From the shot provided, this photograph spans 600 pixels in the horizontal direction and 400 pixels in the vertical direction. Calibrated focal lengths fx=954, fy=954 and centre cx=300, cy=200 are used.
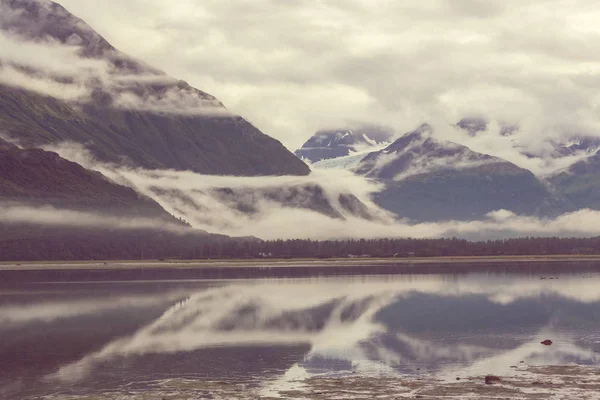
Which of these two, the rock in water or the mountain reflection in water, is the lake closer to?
the mountain reflection in water

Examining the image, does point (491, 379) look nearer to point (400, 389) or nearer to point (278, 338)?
point (400, 389)

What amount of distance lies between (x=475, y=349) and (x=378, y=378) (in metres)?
24.0

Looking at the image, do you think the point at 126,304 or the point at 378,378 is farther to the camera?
the point at 126,304

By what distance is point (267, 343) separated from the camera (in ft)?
397

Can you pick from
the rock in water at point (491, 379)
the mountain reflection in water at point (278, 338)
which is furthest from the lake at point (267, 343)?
the rock in water at point (491, 379)

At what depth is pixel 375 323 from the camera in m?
146

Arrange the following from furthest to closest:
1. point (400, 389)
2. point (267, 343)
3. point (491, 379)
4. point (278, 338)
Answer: point (278, 338) → point (267, 343) → point (491, 379) → point (400, 389)

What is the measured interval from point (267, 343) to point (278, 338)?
5830 millimetres

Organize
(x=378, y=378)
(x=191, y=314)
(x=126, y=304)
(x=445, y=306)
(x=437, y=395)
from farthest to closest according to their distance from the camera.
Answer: (x=126, y=304), (x=445, y=306), (x=191, y=314), (x=378, y=378), (x=437, y=395)

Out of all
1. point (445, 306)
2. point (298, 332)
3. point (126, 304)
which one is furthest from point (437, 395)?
point (126, 304)

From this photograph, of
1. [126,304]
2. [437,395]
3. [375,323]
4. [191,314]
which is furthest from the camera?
[126,304]

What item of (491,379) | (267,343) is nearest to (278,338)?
(267,343)

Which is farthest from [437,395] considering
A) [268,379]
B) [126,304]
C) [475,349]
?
[126,304]

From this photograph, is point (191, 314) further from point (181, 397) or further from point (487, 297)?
point (181, 397)
